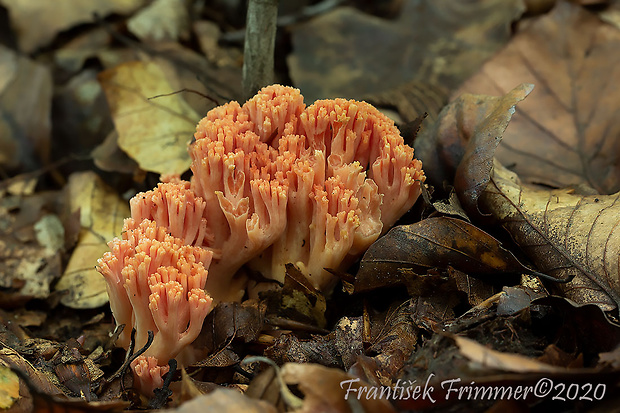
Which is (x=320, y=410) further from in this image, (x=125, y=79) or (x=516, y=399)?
(x=125, y=79)

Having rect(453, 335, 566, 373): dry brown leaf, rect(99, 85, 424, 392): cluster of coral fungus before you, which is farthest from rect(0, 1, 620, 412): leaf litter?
rect(99, 85, 424, 392): cluster of coral fungus

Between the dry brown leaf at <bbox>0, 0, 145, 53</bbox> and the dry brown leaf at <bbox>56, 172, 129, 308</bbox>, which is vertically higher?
the dry brown leaf at <bbox>0, 0, 145, 53</bbox>

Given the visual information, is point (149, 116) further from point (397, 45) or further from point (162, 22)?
point (397, 45)

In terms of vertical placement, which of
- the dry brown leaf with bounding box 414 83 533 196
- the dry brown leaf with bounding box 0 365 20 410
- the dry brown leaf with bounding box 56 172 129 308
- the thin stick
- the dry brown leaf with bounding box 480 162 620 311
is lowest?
the dry brown leaf with bounding box 56 172 129 308

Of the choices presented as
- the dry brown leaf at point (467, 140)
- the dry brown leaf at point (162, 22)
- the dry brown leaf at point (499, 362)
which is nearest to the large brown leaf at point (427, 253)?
the dry brown leaf at point (467, 140)

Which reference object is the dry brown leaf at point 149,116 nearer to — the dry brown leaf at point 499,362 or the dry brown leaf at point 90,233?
the dry brown leaf at point 90,233

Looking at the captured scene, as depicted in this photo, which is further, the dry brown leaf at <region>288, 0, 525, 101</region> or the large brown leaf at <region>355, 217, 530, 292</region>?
the dry brown leaf at <region>288, 0, 525, 101</region>

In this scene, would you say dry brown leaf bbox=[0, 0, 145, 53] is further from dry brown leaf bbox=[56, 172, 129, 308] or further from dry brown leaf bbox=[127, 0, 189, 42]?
dry brown leaf bbox=[56, 172, 129, 308]
